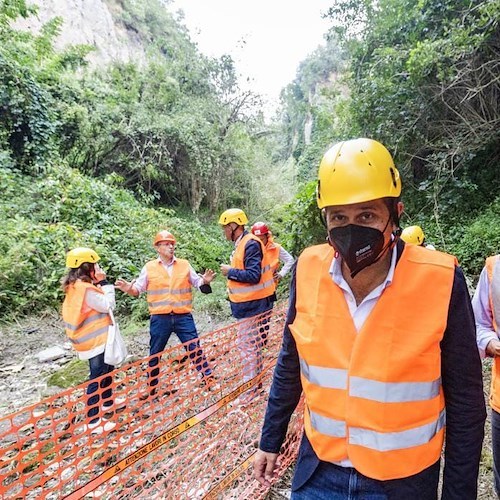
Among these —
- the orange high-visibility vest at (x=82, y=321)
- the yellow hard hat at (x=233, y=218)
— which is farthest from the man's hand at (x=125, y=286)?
the yellow hard hat at (x=233, y=218)

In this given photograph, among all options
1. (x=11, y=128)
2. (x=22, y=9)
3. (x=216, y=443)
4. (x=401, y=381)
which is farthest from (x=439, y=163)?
(x=22, y=9)

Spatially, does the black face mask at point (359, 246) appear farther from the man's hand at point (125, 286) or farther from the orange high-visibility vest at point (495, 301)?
the man's hand at point (125, 286)

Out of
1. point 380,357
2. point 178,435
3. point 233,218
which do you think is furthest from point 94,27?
point 380,357

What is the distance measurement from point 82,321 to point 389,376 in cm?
330

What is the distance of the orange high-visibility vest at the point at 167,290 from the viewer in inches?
174

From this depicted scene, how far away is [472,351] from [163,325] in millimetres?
3726

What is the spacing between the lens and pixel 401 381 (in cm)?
116

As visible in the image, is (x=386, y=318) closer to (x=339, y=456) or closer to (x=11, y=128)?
(x=339, y=456)

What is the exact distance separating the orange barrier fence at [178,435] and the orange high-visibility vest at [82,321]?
0.84 m

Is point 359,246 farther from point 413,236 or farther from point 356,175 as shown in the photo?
point 413,236

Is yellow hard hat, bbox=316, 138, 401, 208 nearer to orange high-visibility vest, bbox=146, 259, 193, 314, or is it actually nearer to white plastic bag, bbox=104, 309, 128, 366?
white plastic bag, bbox=104, 309, 128, 366

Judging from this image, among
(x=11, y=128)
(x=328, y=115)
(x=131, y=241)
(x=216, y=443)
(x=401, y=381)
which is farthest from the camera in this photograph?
(x=328, y=115)

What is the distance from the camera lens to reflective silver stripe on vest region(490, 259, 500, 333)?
1.84 meters

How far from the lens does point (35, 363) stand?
5.70 meters
